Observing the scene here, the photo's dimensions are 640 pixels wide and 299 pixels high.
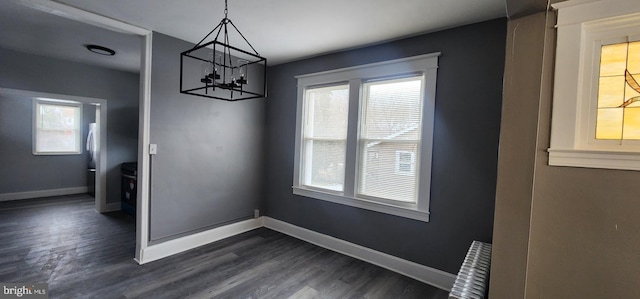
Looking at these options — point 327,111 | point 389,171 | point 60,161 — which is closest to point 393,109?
point 389,171

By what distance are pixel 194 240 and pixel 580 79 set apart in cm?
386

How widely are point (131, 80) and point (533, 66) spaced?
5.96 m

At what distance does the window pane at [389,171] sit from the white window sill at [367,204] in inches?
4.2

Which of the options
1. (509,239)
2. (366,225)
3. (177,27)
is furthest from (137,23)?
(509,239)

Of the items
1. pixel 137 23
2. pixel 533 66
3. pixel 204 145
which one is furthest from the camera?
pixel 204 145

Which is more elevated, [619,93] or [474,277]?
[619,93]

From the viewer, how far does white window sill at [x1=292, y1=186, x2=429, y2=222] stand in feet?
9.01

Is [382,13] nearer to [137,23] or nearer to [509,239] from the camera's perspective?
[509,239]

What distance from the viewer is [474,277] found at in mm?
1706

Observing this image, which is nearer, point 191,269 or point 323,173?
A: point 191,269

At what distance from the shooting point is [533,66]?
1455mm

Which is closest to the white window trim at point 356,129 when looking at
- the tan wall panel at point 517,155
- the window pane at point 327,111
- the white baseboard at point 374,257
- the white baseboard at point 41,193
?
Result: the window pane at point 327,111

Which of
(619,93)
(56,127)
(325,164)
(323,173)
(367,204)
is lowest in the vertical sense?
(367,204)

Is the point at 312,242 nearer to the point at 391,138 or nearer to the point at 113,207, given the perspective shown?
the point at 391,138
